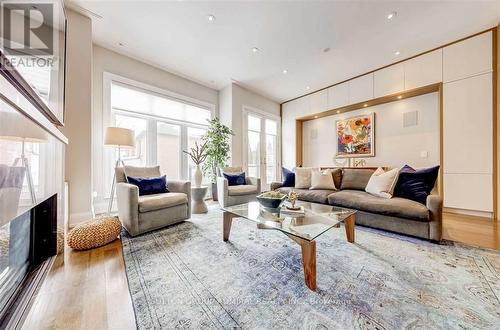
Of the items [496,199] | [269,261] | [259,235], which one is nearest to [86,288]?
[269,261]

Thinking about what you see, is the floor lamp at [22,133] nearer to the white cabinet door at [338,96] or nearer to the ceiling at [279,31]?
the ceiling at [279,31]

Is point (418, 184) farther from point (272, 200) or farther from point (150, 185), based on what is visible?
point (150, 185)

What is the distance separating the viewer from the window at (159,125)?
10.8 ft

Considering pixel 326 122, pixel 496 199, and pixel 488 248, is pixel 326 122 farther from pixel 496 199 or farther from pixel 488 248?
pixel 488 248

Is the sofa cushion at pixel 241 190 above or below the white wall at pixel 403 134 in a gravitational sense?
below

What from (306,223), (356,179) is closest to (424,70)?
(356,179)

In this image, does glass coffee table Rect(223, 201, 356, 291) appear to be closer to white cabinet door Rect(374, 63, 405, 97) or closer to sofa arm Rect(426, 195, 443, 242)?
sofa arm Rect(426, 195, 443, 242)

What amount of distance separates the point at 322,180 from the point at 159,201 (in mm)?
2569

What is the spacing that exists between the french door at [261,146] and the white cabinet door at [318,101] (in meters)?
1.16

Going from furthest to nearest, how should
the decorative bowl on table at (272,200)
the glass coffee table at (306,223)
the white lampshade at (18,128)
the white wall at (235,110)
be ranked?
the white wall at (235,110), the decorative bowl on table at (272,200), the glass coffee table at (306,223), the white lampshade at (18,128)

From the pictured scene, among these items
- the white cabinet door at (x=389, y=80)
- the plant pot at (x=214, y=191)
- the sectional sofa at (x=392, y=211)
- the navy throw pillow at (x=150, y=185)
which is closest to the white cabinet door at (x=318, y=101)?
the white cabinet door at (x=389, y=80)

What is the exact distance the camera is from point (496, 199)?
264 cm

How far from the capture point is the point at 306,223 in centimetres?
160

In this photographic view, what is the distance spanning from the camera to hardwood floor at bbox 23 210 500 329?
3.18 feet
